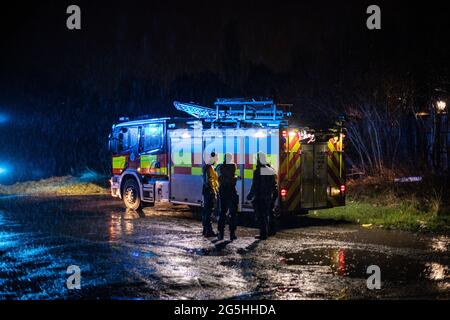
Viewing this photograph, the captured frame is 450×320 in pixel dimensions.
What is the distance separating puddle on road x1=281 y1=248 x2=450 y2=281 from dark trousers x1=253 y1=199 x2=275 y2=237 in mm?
1467

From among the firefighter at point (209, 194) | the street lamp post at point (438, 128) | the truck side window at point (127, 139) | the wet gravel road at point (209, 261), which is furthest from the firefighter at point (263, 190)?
the street lamp post at point (438, 128)

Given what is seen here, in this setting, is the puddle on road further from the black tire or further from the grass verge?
the black tire

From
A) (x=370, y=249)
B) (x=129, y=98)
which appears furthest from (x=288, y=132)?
(x=129, y=98)

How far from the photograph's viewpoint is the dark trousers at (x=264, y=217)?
36.0ft

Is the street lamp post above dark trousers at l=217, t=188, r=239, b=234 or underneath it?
above

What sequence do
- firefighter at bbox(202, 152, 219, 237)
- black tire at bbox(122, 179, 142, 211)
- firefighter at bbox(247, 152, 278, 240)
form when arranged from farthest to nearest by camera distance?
black tire at bbox(122, 179, 142, 211) → firefighter at bbox(202, 152, 219, 237) → firefighter at bbox(247, 152, 278, 240)

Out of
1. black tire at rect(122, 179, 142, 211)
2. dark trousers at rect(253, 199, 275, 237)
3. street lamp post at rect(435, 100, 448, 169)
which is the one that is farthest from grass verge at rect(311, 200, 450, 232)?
street lamp post at rect(435, 100, 448, 169)

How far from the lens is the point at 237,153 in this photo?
13.0 m

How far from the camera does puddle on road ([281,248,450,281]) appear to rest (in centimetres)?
775

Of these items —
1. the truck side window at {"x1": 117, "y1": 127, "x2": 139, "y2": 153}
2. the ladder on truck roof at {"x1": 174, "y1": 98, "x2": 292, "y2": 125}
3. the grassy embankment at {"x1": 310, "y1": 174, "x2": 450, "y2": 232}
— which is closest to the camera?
the grassy embankment at {"x1": 310, "y1": 174, "x2": 450, "y2": 232}

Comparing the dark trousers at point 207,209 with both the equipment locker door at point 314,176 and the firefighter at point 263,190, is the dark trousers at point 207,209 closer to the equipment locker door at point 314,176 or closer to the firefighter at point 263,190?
the firefighter at point 263,190

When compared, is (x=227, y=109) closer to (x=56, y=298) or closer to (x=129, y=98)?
(x=56, y=298)
